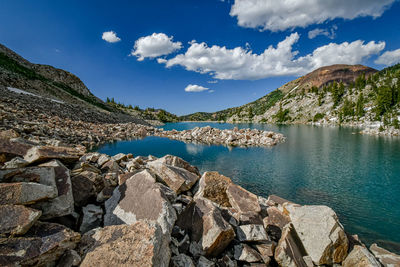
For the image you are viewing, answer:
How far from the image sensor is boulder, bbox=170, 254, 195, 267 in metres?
5.31

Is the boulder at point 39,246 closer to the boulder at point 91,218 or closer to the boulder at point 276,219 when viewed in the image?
the boulder at point 91,218

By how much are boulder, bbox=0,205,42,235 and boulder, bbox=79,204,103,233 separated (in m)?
1.96

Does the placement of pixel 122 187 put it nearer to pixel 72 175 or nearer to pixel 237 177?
pixel 72 175

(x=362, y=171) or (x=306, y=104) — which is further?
(x=306, y=104)

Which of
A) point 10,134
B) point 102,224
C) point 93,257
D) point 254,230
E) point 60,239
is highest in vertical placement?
point 10,134

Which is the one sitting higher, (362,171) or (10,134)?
(10,134)

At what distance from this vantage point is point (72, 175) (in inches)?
293

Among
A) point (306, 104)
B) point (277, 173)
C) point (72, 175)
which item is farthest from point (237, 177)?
point (306, 104)

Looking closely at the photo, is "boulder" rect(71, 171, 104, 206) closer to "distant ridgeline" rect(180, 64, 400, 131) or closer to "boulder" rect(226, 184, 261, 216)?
"boulder" rect(226, 184, 261, 216)

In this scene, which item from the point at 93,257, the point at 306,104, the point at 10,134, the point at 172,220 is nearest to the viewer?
the point at 93,257

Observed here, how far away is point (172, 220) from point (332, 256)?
6.33 meters

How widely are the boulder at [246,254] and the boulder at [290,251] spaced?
76 cm

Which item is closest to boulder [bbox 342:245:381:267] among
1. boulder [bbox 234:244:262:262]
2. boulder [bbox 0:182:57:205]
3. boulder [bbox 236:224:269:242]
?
boulder [bbox 236:224:269:242]

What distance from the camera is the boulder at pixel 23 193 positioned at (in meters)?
4.46
